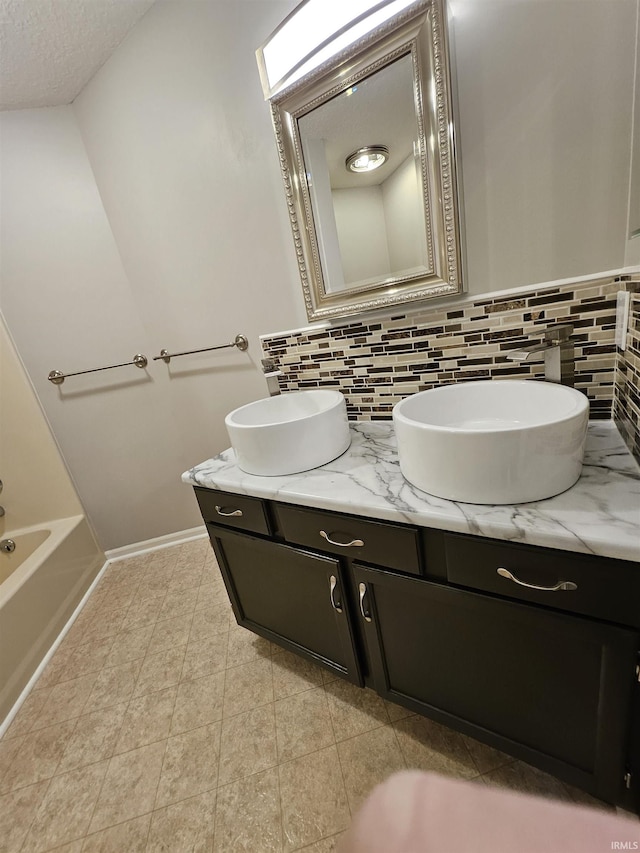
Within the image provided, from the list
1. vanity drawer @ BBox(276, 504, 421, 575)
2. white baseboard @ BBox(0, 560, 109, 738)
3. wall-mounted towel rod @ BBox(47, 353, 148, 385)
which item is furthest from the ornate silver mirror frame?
white baseboard @ BBox(0, 560, 109, 738)

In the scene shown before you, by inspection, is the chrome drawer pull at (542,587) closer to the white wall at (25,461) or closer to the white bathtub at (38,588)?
the white bathtub at (38,588)

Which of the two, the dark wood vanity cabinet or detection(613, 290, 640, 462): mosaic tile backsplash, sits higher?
detection(613, 290, 640, 462): mosaic tile backsplash

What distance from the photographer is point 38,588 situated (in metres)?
1.54

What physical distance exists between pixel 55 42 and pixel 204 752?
255 centimetres

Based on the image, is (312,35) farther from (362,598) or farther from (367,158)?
(362,598)

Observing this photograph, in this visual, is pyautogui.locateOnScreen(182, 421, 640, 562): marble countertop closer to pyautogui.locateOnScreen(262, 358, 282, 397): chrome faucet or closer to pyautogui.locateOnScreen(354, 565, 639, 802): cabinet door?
pyautogui.locateOnScreen(354, 565, 639, 802): cabinet door

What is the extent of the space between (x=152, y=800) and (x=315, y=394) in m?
1.31

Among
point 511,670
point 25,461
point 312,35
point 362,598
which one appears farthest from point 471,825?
point 25,461

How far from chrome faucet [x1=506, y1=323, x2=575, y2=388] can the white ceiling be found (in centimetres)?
183

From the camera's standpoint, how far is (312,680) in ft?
3.90

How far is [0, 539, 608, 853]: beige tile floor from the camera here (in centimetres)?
87

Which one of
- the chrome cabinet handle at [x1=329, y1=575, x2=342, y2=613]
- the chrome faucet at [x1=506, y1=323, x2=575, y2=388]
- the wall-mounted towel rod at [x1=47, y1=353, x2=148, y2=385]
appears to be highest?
the wall-mounted towel rod at [x1=47, y1=353, x2=148, y2=385]

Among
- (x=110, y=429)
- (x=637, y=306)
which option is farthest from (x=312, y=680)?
(x=110, y=429)

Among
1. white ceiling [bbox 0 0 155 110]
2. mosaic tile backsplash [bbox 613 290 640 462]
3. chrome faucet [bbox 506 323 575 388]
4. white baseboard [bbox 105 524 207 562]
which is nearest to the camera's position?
mosaic tile backsplash [bbox 613 290 640 462]
